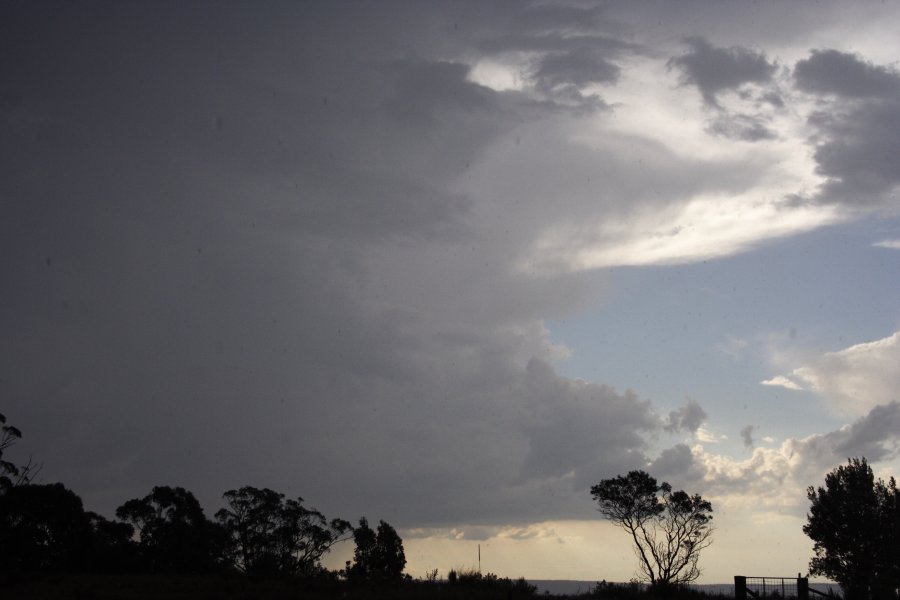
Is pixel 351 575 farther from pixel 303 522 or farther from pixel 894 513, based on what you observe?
pixel 894 513

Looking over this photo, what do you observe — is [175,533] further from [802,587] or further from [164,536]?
[802,587]

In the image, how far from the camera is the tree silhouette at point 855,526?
67625mm

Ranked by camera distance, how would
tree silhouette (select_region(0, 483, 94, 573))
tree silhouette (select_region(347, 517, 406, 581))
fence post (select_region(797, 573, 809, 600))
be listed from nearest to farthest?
fence post (select_region(797, 573, 809, 600)), tree silhouette (select_region(0, 483, 94, 573)), tree silhouette (select_region(347, 517, 406, 581))

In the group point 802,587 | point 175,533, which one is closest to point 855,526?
point 802,587

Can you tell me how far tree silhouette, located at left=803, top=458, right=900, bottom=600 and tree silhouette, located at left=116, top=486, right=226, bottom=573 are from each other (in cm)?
5238

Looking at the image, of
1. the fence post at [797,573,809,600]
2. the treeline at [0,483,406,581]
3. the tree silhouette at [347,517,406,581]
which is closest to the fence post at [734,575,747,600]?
the fence post at [797,573,809,600]

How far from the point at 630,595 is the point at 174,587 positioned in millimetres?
20285

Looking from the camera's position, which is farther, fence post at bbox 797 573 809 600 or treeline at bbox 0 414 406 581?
treeline at bbox 0 414 406 581

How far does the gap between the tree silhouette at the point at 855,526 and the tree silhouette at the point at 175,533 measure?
5238 centimetres

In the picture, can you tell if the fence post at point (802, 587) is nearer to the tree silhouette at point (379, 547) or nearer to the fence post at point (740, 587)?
the fence post at point (740, 587)

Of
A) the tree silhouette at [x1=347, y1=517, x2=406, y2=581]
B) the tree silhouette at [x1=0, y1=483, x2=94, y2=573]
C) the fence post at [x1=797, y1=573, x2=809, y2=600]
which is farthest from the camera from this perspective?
the tree silhouette at [x1=347, y1=517, x2=406, y2=581]

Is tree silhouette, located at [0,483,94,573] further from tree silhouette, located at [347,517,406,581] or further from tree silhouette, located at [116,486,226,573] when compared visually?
tree silhouette, located at [347,517,406,581]

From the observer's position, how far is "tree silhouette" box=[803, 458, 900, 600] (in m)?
67.6

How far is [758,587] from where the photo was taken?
3453 centimetres
